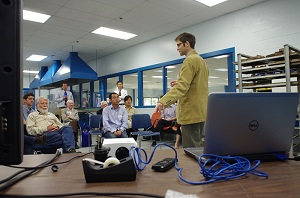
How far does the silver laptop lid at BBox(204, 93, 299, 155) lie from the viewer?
80cm

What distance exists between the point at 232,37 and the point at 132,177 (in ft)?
14.5

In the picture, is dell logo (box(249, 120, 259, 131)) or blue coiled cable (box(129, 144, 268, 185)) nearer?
blue coiled cable (box(129, 144, 268, 185))

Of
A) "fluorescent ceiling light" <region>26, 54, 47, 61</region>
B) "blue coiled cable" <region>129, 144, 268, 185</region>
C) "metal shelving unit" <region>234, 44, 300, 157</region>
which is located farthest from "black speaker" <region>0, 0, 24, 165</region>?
"fluorescent ceiling light" <region>26, 54, 47, 61</region>

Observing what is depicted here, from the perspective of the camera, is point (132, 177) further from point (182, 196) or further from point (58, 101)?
point (58, 101)

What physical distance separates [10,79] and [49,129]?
8.91ft

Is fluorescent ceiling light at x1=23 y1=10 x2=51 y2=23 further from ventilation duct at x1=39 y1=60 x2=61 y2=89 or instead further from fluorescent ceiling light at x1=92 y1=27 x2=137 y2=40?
ventilation duct at x1=39 y1=60 x2=61 y2=89

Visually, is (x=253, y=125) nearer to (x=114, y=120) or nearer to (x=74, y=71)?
(x=114, y=120)

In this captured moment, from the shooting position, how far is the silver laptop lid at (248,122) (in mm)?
797

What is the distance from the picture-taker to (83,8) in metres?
4.36

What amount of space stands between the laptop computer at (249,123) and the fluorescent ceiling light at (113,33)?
5.18 metres

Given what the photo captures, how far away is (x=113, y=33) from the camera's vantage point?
19.2 ft

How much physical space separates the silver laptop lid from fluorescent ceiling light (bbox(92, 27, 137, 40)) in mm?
5178

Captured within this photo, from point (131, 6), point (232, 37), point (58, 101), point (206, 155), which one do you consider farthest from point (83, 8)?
point (206, 155)

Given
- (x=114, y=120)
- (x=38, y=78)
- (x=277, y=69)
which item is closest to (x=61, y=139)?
(x=114, y=120)
